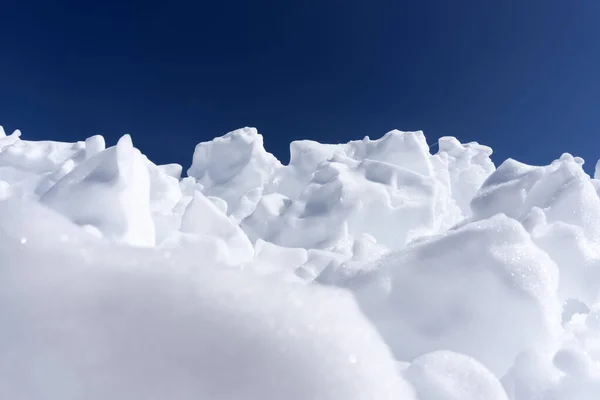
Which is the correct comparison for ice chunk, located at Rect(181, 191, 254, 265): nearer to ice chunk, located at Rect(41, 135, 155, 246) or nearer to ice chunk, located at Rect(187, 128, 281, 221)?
ice chunk, located at Rect(41, 135, 155, 246)

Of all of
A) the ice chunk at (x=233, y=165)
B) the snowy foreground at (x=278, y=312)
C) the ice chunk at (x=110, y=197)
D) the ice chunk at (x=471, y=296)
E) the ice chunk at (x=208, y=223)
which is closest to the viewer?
the snowy foreground at (x=278, y=312)

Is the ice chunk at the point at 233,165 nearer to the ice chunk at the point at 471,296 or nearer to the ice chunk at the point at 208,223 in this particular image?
the ice chunk at the point at 208,223

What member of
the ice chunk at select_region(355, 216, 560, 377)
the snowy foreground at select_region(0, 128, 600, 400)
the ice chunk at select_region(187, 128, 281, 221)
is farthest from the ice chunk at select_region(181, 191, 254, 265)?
the ice chunk at select_region(187, 128, 281, 221)

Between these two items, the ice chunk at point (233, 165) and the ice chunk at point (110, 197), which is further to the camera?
the ice chunk at point (233, 165)

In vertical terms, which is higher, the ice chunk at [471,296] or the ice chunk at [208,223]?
the ice chunk at [208,223]

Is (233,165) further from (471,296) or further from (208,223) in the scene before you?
(471,296)

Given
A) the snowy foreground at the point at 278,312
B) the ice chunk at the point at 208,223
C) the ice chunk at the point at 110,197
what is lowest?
the snowy foreground at the point at 278,312

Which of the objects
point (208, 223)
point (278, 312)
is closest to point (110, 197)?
point (208, 223)

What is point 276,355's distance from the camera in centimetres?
221

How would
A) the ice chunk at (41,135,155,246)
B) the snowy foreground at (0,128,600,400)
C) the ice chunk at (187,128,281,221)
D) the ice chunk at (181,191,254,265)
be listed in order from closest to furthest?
1. the snowy foreground at (0,128,600,400)
2. the ice chunk at (41,135,155,246)
3. the ice chunk at (181,191,254,265)
4. the ice chunk at (187,128,281,221)

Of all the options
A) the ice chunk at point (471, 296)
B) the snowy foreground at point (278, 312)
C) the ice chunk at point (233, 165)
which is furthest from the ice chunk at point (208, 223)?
the ice chunk at point (233, 165)

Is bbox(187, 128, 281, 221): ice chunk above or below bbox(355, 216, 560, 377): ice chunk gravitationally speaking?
above

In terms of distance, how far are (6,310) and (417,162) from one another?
9.90 m

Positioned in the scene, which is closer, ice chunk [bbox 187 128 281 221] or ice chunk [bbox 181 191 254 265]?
→ ice chunk [bbox 181 191 254 265]
